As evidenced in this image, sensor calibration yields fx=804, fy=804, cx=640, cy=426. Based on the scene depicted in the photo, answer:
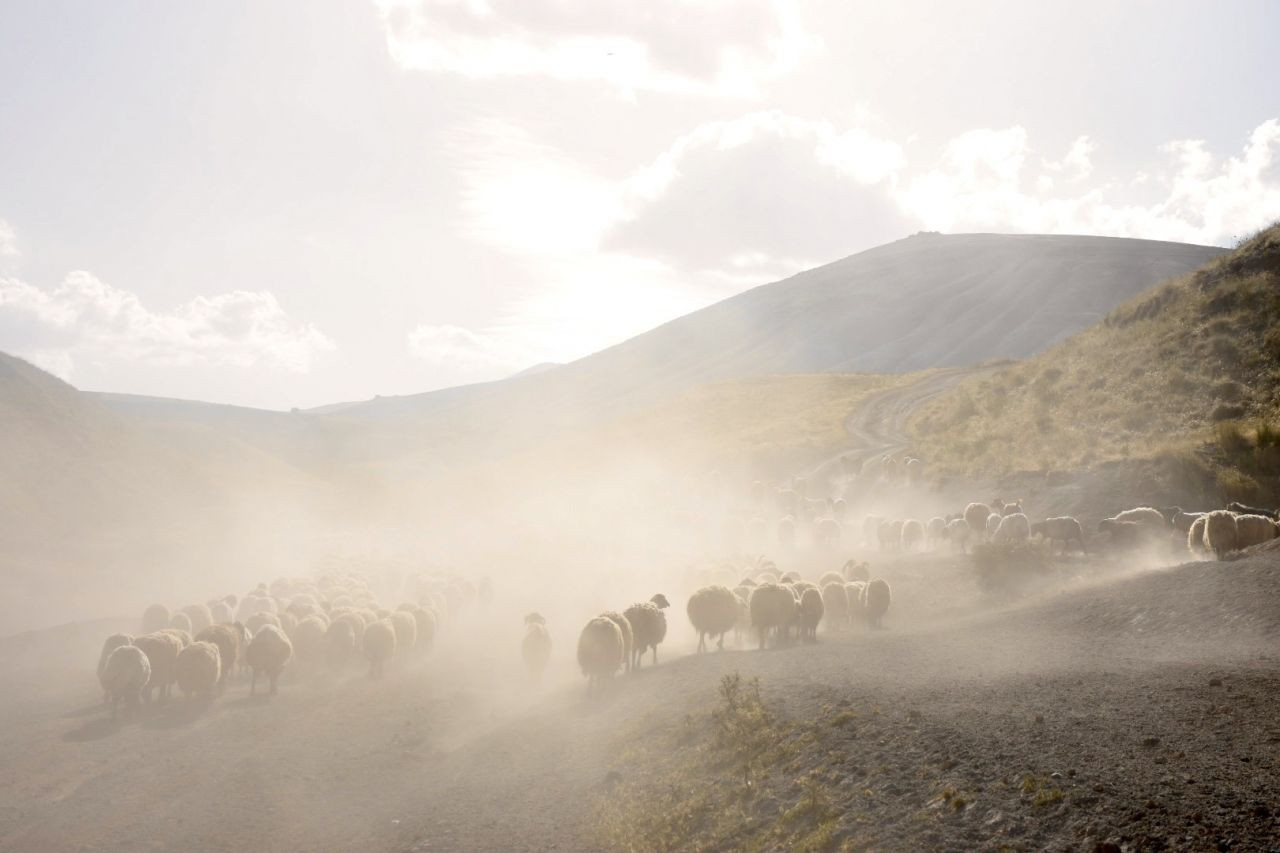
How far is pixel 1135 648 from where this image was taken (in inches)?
603

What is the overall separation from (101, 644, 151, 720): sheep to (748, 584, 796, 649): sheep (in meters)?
14.9

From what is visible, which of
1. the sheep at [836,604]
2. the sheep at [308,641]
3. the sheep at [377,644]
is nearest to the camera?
the sheep at [377,644]

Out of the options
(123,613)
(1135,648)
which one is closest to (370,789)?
(1135,648)

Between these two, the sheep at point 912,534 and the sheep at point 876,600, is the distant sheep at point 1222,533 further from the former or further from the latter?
the sheep at point 912,534

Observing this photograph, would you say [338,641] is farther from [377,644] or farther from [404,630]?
[404,630]

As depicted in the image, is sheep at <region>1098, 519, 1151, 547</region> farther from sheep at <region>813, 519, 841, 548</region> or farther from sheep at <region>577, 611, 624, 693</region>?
sheep at <region>577, 611, 624, 693</region>

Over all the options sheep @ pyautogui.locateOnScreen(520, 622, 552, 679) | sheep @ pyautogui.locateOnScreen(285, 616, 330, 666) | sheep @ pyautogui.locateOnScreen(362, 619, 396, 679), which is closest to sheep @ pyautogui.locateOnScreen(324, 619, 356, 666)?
sheep @ pyautogui.locateOnScreen(285, 616, 330, 666)

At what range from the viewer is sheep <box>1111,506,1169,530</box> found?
26.5 m

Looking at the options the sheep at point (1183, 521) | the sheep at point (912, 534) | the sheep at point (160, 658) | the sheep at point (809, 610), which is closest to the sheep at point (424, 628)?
the sheep at point (160, 658)

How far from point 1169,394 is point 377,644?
36601 millimetres

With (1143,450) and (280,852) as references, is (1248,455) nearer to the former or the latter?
(1143,450)

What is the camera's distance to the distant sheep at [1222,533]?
69.5 ft

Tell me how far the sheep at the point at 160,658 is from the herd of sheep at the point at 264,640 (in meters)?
0.02

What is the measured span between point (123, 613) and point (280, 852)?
1257 inches
